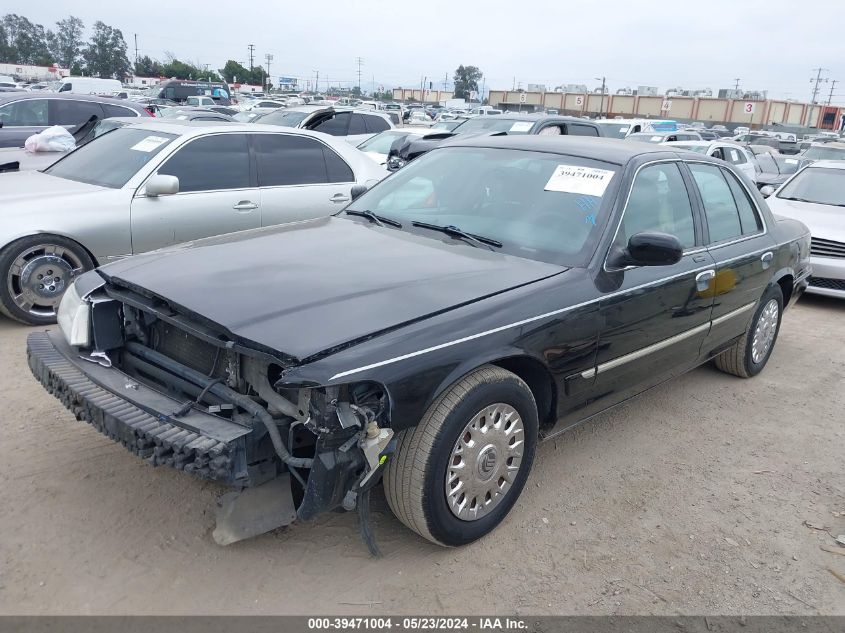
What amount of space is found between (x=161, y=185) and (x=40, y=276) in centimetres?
114

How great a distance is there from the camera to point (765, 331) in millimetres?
5352

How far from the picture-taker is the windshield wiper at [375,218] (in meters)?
3.97

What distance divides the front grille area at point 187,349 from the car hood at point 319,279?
0.74ft

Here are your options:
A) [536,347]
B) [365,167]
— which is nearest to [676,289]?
[536,347]

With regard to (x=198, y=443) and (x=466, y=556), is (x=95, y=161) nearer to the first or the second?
(x=198, y=443)

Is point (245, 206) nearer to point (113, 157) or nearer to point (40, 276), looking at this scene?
point (113, 157)

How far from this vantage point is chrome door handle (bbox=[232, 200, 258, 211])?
241 inches

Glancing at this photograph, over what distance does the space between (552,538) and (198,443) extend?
1.69 m

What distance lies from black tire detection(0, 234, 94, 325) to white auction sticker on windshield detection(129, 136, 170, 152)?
113cm

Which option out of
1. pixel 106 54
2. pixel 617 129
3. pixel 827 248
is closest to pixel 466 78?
pixel 106 54

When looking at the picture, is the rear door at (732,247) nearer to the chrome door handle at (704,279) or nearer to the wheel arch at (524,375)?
the chrome door handle at (704,279)

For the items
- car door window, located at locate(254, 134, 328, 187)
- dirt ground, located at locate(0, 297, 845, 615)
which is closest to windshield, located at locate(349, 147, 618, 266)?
dirt ground, located at locate(0, 297, 845, 615)

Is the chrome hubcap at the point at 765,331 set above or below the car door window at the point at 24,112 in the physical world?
below

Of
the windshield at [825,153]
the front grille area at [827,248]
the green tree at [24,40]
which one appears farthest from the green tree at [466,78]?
the front grille area at [827,248]
